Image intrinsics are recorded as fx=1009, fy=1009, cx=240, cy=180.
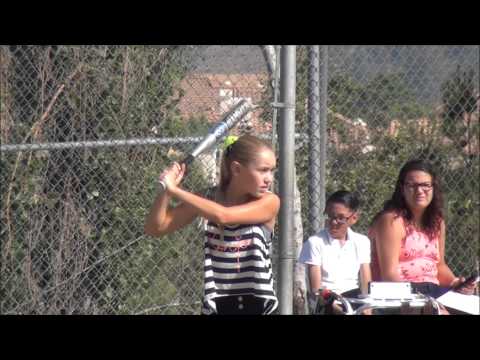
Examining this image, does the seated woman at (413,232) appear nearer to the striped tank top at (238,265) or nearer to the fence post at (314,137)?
the fence post at (314,137)

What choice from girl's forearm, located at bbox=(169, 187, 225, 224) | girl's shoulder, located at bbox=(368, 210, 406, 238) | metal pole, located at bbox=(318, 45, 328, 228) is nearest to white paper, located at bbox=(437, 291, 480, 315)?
girl's shoulder, located at bbox=(368, 210, 406, 238)

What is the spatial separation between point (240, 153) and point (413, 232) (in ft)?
4.66

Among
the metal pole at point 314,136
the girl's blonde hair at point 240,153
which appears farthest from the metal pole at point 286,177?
the girl's blonde hair at point 240,153

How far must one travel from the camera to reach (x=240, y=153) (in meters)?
4.63

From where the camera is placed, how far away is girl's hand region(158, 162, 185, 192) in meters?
4.53

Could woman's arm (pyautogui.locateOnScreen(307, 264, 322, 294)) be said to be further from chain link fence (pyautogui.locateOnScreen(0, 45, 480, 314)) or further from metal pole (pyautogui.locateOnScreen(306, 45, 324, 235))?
chain link fence (pyautogui.locateOnScreen(0, 45, 480, 314))

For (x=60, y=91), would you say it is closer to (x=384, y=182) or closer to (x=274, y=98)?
(x=274, y=98)

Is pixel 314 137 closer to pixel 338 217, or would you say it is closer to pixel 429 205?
pixel 338 217

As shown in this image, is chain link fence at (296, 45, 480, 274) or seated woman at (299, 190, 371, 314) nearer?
seated woman at (299, 190, 371, 314)

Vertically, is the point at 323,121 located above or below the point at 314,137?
above

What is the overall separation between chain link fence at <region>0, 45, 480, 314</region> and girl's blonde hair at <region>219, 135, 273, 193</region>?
1.48 metres

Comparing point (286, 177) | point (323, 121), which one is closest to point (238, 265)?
point (286, 177)

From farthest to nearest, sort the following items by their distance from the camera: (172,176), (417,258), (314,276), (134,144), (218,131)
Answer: (134,144) < (314,276) < (417,258) < (218,131) < (172,176)

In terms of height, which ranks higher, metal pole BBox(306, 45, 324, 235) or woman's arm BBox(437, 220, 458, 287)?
metal pole BBox(306, 45, 324, 235)
